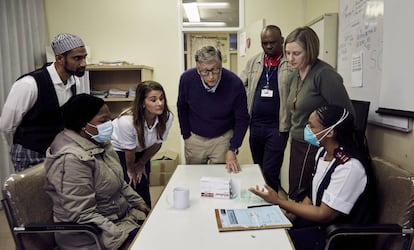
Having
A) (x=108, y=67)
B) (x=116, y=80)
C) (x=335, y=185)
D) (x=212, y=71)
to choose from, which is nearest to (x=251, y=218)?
(x=335, y=185)

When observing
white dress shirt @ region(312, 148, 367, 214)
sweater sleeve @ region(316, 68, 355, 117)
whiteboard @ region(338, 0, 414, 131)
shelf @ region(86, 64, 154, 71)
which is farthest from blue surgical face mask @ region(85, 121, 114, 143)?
shelf @ region(86, 64, 154, 71)

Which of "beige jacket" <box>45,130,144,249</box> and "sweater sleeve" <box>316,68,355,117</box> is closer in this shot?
"beige jacket" <box>45,130,144,249</box>

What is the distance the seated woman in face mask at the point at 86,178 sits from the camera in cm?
138

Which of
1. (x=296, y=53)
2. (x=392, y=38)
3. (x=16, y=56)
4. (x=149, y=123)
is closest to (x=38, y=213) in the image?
(x=149, y=123)

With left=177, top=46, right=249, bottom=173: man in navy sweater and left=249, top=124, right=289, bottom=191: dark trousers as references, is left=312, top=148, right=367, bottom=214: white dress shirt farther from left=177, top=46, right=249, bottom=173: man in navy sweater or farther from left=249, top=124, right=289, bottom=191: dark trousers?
left=249, top=124, right=289, bottom=191: dark trousers

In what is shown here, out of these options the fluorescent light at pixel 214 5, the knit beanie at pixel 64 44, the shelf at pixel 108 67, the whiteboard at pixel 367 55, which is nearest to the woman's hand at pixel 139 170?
the knit beanie at pixel 64 44

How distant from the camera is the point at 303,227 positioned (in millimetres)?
1581

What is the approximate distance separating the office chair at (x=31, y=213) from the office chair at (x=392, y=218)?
101 centimetres

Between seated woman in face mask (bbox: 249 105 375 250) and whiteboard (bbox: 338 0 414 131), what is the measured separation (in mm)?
555

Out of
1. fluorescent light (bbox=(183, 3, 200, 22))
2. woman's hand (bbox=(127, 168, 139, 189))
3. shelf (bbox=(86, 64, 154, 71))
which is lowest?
woman's hand (bbox=(127, 168, 139, 189))

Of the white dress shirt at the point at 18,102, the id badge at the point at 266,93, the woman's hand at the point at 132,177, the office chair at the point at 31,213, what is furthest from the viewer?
the id badge at the point at 266,93

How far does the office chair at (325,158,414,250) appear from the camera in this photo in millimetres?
1262

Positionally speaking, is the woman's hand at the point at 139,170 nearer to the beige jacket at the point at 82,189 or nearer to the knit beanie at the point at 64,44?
the beige jacket at the point at 82,189

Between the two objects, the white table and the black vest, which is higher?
the black vest
